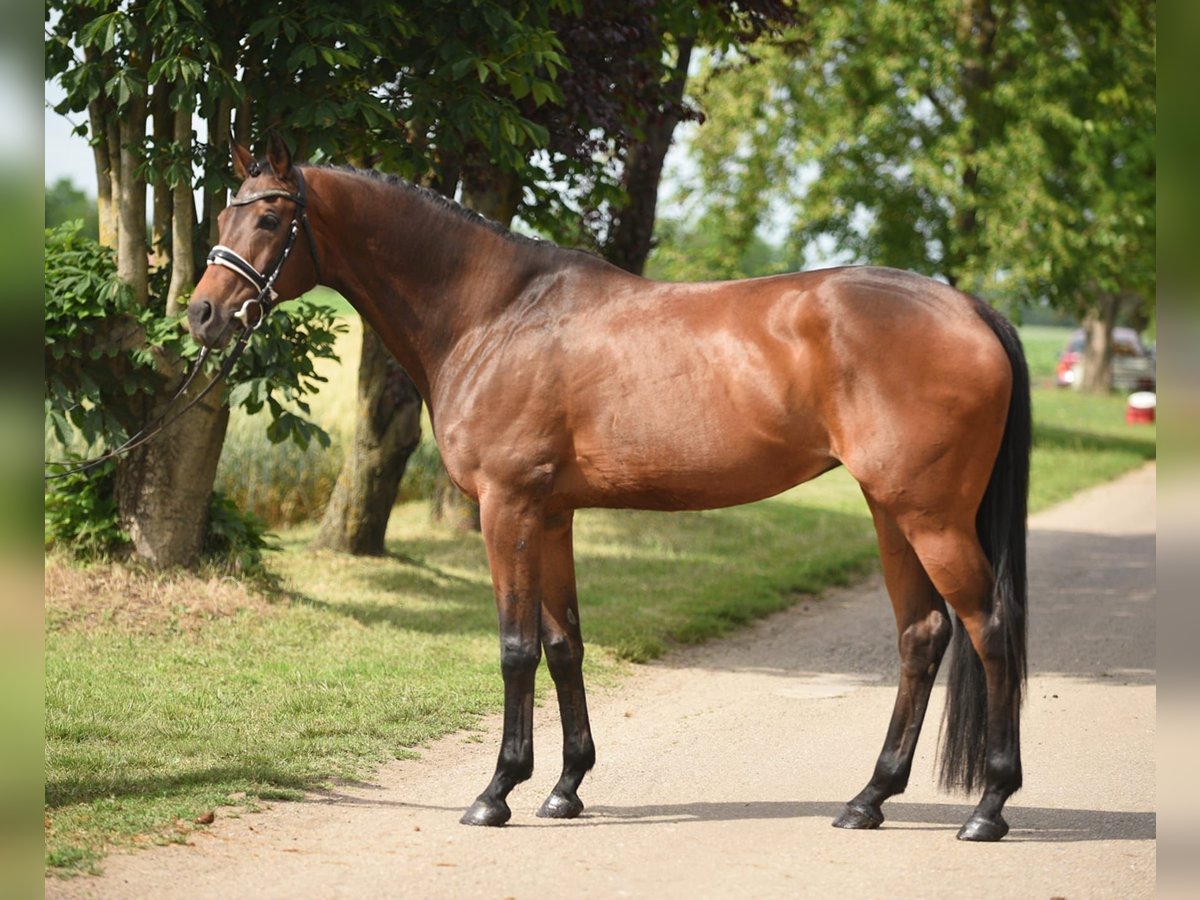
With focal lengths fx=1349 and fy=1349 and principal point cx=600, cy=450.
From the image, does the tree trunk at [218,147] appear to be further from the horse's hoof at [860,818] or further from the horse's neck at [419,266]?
the horse's hoof at [860,818]

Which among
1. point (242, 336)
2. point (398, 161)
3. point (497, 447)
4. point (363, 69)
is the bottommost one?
point (497, 447)

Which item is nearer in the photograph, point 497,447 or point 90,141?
point 497,447

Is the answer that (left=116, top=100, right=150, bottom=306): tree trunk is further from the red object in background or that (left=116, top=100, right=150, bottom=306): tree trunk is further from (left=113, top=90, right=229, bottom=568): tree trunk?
the red object in background

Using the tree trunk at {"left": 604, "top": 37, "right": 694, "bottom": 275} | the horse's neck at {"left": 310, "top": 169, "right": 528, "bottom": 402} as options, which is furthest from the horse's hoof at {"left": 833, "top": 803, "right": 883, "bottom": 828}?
the tree trunk at {"left": 604, "top": 37, "right": 694, "bottom": 275}

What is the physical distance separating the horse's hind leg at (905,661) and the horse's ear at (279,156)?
2.56 metres

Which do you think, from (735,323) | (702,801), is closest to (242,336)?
(735,323)

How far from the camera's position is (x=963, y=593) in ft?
16.0

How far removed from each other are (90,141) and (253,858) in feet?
18.0

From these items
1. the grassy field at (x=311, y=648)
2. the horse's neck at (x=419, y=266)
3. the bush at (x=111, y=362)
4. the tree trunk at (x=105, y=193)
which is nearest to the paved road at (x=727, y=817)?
the grassy field at (x=311, y=648)

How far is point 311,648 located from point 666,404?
3.90 meters

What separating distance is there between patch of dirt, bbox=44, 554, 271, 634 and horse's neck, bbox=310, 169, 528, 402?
3.63 m

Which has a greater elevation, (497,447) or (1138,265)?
(1138,265)

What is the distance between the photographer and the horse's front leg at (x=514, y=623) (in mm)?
5141

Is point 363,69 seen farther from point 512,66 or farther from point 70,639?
point 70,639
